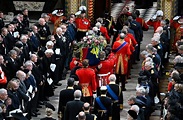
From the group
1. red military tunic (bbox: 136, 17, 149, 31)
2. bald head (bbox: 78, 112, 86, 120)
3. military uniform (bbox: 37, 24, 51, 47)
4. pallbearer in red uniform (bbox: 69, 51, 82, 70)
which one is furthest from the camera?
red military tunic (bbox: 136, 17, 149, 31)

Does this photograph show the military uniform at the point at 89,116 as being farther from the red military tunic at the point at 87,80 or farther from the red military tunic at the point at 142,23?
the red military tunic at the point at 142,23

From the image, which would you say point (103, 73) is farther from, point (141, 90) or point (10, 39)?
point (10, 39)

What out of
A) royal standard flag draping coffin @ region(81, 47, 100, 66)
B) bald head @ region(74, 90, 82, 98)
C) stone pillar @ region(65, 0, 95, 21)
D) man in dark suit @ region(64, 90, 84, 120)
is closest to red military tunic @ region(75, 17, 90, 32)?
stone pillar @ region(65, 0, 95, 21)

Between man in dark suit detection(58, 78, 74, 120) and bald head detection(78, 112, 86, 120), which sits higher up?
bald head detection(78, 112, 86, 120)

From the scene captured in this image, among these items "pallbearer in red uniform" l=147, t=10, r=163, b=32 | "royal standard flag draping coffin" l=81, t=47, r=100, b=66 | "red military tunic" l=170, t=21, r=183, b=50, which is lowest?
"red military tunic" l=170, t=21, r=183, b=50

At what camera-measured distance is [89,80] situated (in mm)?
25766

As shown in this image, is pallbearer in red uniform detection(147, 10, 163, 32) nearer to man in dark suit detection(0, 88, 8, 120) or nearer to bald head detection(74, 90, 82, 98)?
bald head detection(74, 90, 82, 98)

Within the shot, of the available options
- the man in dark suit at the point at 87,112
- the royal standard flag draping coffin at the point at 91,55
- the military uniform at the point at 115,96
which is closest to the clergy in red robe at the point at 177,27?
the royal standard flag draping coffin at the point at 91,55

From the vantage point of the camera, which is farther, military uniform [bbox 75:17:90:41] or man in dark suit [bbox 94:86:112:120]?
military uniform [bbox 75:17:90:41]

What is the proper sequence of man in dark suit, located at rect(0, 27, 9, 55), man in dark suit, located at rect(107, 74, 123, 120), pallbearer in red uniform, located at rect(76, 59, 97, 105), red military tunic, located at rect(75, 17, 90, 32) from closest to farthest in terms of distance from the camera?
man in dark suit, located at rect(107, 74, 123, 120)
pallbearer in red uniform, located at rect(76, 59, 97, 105)
man in dark suit, located at rect(0, 27, 9, 55)
red military tunic, located at rect(75, 17, 90, 32)

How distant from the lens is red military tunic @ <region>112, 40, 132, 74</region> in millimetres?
28719

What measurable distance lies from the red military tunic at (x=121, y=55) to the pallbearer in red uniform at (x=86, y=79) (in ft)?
10.1

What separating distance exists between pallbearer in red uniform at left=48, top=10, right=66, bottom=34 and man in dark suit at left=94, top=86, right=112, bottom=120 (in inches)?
391

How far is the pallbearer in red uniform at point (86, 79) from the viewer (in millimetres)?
25672
